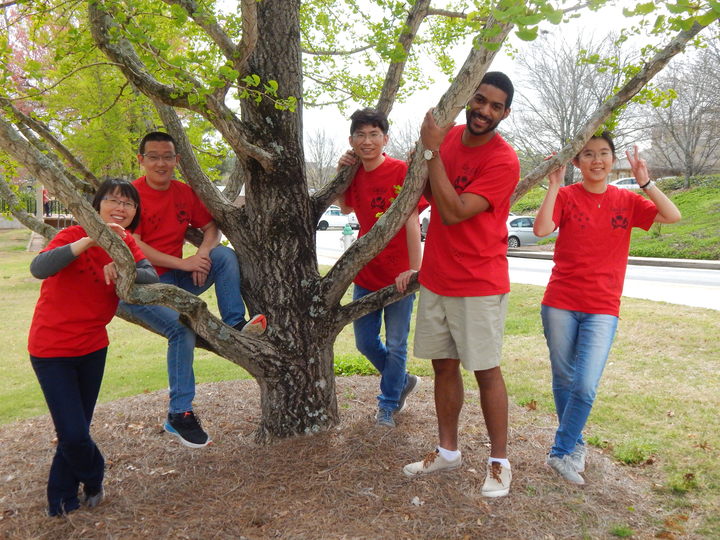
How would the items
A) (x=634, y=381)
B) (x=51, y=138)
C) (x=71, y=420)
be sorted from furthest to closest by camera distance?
(x=634, y=381)
(x=51, y=138)
(x=71, y=420)

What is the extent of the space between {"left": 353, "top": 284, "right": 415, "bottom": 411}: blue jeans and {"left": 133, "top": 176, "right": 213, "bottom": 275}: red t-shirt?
1233 millimetres

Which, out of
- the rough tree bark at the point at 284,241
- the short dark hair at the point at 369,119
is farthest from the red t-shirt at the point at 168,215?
the short dark hair at the point at 369,119

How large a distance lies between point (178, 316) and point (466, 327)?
177cm

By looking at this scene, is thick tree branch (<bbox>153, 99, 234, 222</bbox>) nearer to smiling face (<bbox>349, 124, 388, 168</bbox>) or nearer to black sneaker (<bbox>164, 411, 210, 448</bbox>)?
smiling face (<bbox>349, 124, 388, 168</bbox>)

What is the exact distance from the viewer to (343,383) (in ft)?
18.9

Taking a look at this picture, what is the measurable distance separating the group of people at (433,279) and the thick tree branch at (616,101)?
98mm

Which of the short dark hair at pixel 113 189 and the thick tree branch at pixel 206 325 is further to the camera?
the short dark hair at pixel 113 189

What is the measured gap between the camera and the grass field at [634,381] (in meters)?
3.88

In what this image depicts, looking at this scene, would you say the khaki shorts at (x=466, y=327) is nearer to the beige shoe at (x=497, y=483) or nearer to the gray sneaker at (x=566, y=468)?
the beige shoe at (x=497, y=483)

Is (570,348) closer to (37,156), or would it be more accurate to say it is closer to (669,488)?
(669,488)

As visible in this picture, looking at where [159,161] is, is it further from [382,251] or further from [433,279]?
[433,279]

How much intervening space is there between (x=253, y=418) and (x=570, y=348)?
241 centimetres

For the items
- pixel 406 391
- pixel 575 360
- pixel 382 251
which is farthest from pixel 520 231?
pixel 575 360

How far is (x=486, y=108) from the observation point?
3064 millimetres
